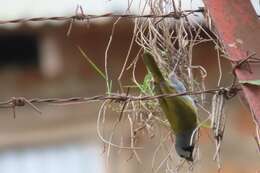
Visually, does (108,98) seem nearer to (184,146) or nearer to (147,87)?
(184,146)

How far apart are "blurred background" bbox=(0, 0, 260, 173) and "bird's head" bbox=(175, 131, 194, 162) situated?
258 cm

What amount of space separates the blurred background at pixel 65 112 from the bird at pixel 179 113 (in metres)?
2.58

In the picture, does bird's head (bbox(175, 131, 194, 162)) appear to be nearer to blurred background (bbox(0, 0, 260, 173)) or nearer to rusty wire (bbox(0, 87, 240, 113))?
rusty wire (bbox(0, 87, 240, 113))

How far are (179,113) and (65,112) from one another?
121 inches

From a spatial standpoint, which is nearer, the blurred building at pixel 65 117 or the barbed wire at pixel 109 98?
the barbed wire at pixel 109 98

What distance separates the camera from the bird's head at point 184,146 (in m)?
2.56

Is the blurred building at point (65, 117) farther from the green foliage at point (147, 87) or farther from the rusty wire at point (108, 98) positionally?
the rusty wire at point (108, 98)

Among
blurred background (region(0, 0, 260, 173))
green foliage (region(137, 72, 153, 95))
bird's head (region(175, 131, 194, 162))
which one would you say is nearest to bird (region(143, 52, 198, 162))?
bird's head (region(175, 131, 194, 162))

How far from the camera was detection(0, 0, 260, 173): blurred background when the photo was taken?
525cm

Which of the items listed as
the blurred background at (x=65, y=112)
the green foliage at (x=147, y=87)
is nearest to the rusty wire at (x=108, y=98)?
the green foliage at (x=147, y=87)

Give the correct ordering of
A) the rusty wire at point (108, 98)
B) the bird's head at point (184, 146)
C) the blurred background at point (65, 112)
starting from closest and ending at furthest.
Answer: the rusty wire at point (108, 98), the bird's head at point (184, 146), the blurred background at point (65, 112)

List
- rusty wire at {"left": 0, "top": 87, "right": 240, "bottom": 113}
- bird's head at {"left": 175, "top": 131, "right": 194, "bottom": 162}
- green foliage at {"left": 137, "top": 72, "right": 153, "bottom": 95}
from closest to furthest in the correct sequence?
rusty wire at {"left": 0, "top": 87, "right": 240, "bottom": 113}, bird's head at {"left": 175, "top": 131, "right": 194, "bottom": 162}, green foliage at {"left": 137, "top": 72, "right": 153, "bottom": 95}

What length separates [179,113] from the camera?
2.55 metres

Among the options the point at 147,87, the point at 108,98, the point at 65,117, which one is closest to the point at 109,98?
the point at 108,98
